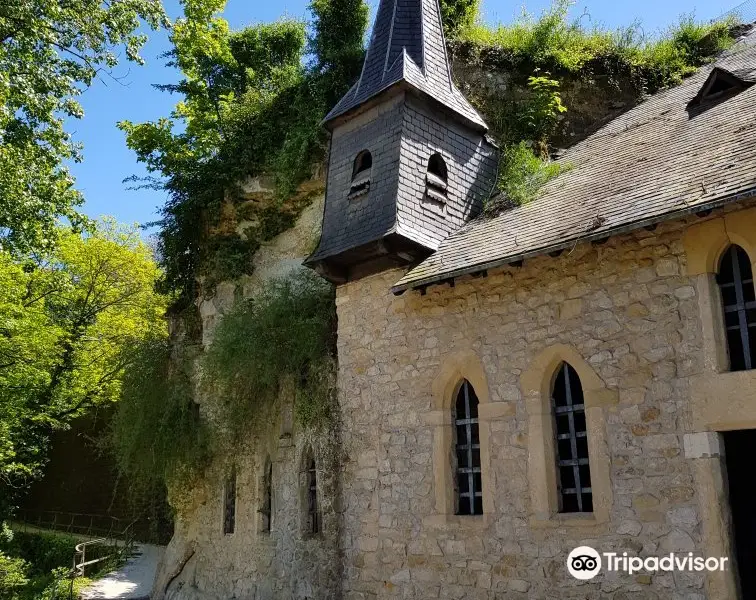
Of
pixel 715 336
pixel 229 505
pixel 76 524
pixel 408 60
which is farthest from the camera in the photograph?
pixel 76 524

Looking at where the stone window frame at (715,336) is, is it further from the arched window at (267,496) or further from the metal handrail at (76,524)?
the metal handrail at (76,524)

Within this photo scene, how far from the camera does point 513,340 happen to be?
28.1 feet

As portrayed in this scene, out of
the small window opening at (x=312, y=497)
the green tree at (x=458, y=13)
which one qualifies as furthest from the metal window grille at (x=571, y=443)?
the green tree at (x=458, y=13)

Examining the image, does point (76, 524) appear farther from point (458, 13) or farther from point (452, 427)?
point (458, 13)

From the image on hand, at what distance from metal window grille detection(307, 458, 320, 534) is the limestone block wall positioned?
122 cm

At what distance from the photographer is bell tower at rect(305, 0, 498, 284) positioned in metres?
10.4

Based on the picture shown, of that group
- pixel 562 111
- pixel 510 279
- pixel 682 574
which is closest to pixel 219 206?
pixel 562 111

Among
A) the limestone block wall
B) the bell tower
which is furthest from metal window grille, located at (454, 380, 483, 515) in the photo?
the bell tower

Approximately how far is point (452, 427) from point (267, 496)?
176 inches

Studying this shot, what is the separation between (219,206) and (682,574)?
1132 centimetres

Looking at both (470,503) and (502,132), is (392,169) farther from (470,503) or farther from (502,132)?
(470,503)

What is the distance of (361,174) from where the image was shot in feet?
36.9

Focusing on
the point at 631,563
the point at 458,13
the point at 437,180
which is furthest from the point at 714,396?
the point at 458,13

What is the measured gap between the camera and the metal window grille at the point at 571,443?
7.86 m
